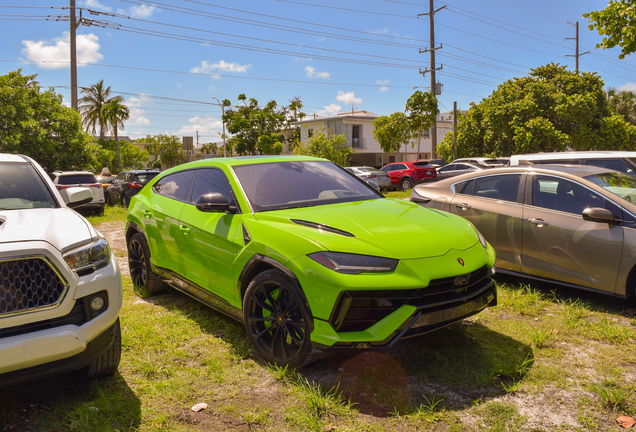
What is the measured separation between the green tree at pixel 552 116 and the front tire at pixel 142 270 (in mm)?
26778

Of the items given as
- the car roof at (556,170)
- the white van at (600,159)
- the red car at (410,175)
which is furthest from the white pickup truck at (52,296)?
the red car at (410,175)

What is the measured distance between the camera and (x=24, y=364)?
2588 millimetres

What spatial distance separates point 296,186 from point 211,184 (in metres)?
0.88

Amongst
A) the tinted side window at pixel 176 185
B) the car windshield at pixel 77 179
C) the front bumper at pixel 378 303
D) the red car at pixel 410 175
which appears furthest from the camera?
the red car at pixel 410 175

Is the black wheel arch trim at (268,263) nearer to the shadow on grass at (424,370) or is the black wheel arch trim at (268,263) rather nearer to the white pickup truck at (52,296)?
the shadow on grass at (424,370)

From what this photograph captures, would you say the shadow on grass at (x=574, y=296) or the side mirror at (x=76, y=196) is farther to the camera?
the shadow on grass at (x=574, y=296)

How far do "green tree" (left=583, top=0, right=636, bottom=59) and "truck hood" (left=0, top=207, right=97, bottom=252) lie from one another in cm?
1142

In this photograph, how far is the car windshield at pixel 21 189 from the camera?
3.70m

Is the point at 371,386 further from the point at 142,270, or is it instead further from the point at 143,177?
the point at 143,177

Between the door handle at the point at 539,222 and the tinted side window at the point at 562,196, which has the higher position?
the tinted side window at the point at 562,196

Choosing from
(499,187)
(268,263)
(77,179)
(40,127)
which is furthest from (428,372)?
(40,127)

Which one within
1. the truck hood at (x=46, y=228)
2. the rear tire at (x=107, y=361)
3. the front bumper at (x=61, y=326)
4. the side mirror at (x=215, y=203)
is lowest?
the rear tire at (x=107, y=361)

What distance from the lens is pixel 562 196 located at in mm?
5125

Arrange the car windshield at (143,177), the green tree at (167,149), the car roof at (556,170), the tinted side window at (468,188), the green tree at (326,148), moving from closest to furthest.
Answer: the car roof at (556,170)
the tinted side window at (468,188)
the car windshield at (143,177)
the green tree at (326,148)
the green tree at (167,149)
